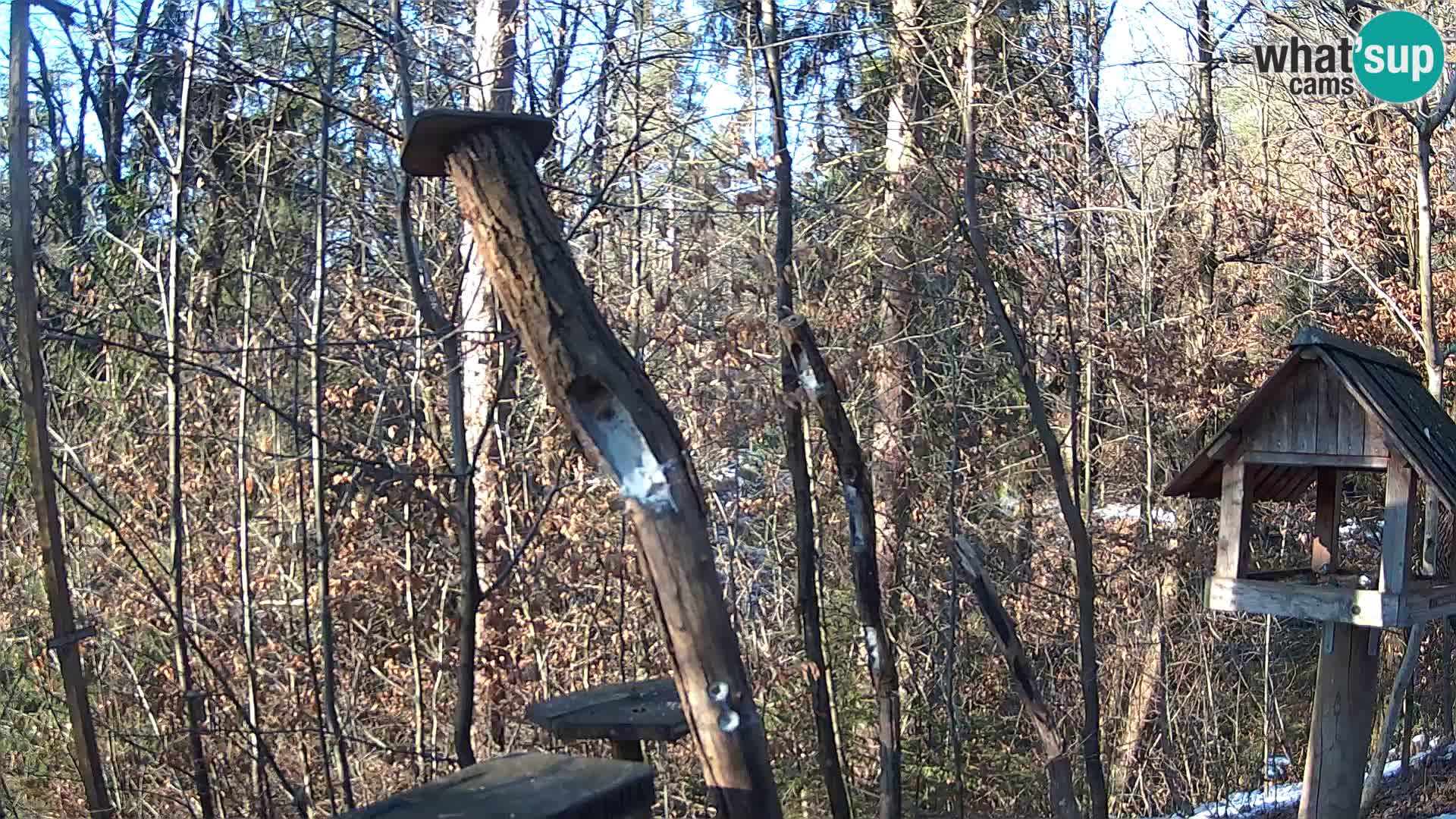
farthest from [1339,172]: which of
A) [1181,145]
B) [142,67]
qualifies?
[142,67]

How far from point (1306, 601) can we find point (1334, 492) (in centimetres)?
67

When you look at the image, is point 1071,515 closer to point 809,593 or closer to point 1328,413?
point 809,593

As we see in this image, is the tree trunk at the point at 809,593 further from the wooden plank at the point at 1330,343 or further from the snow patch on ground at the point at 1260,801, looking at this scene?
the snow patch on ground at the point at 1260,801

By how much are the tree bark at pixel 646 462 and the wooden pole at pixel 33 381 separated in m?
1.02

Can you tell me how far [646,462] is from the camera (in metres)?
2.77

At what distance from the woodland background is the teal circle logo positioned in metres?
0.29

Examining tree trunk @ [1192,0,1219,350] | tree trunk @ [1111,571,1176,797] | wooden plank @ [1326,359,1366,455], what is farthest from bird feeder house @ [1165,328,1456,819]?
tree trunk @ [1192,0,1219,350]

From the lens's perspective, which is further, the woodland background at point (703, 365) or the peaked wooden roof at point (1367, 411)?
the woodland background at point (703, 365)

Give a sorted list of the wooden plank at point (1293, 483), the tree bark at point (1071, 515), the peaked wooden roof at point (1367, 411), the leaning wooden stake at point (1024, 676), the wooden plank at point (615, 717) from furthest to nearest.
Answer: the tree bark at point (1071, 515) < the leaning wooden stake at point (1024, 676) < the wooden plank at point (1293, 483) < the peaked wooden roof at point (1367, 411) < the wooden plank at point (615, 717)

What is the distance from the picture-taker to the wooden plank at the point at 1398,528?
144 inches

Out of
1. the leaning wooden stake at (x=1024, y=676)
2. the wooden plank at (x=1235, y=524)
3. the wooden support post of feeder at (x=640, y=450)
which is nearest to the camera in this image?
the wooden support post of feeder at (x=640, y=450)

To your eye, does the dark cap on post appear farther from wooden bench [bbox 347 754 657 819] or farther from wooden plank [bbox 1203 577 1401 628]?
wooden plank [bbox 1203 577 1401 628]

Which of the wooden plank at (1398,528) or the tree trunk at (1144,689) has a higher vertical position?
the wooden plank at (1398,528)

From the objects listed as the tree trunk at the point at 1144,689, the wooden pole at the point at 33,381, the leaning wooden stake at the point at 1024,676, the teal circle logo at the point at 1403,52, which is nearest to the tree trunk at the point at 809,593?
the leaning wooden stake at the point at 1024,676
